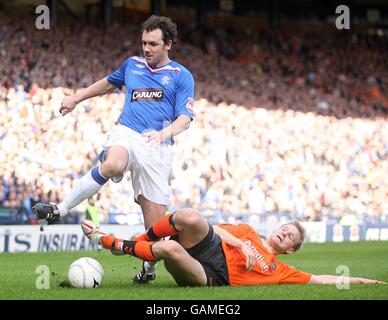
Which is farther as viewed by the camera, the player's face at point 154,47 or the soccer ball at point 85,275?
the player's face at point 154,47

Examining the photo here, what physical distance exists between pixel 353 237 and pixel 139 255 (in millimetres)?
14681

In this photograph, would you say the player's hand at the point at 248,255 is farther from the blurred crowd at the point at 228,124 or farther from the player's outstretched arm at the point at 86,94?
the blurred crowd at the point at 228,124

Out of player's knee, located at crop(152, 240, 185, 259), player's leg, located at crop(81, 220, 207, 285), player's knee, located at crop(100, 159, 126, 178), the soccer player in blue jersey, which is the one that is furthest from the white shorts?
player's knee, located at crop(152, 240, 185, 259)

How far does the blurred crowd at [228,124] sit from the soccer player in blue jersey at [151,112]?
8257mm

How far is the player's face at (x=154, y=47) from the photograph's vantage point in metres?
8.09

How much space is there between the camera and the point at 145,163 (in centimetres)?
820

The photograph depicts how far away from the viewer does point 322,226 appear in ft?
68.1

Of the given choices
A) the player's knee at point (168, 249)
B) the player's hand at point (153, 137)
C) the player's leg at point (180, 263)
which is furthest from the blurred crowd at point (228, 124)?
the player's knee at point (168, 249)

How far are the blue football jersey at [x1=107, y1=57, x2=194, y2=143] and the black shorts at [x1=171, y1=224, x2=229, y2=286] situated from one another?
1447mm

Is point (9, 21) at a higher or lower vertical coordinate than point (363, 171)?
higher

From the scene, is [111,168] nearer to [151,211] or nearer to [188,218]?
[151,211]

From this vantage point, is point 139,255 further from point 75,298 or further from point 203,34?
point 203,34

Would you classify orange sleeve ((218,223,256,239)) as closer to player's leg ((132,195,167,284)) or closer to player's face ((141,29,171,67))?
player's leg ((132,195,167,284))
